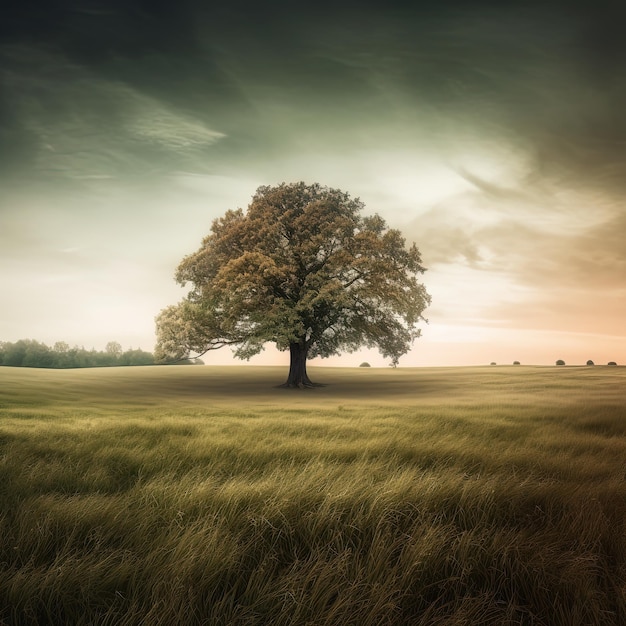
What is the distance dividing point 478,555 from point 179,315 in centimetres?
3386

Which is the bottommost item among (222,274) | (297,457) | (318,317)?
(297,457)

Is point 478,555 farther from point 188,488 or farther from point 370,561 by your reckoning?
point 188,488

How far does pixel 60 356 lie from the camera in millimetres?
79125

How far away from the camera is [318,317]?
3488cm

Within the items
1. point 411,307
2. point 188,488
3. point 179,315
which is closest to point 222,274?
point 179,315

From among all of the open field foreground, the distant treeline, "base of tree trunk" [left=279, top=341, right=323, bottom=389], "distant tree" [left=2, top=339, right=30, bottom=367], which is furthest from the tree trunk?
"distant tree" [left=2, top=339, right=30, bottom=367]

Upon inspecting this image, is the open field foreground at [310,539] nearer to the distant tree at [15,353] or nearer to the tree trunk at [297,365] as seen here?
the tree trunk at [297,365]

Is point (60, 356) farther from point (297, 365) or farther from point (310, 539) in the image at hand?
point (310, 539)

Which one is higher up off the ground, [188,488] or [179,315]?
[179,315]

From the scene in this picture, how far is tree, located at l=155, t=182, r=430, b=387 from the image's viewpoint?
32031mm

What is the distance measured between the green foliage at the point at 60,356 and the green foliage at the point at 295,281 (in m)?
41.2

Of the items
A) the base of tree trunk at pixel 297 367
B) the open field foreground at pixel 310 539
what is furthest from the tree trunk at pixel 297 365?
the open field foreground at pixel 310 539

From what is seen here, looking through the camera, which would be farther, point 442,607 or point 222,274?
point 222,274

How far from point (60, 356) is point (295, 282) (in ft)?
200
